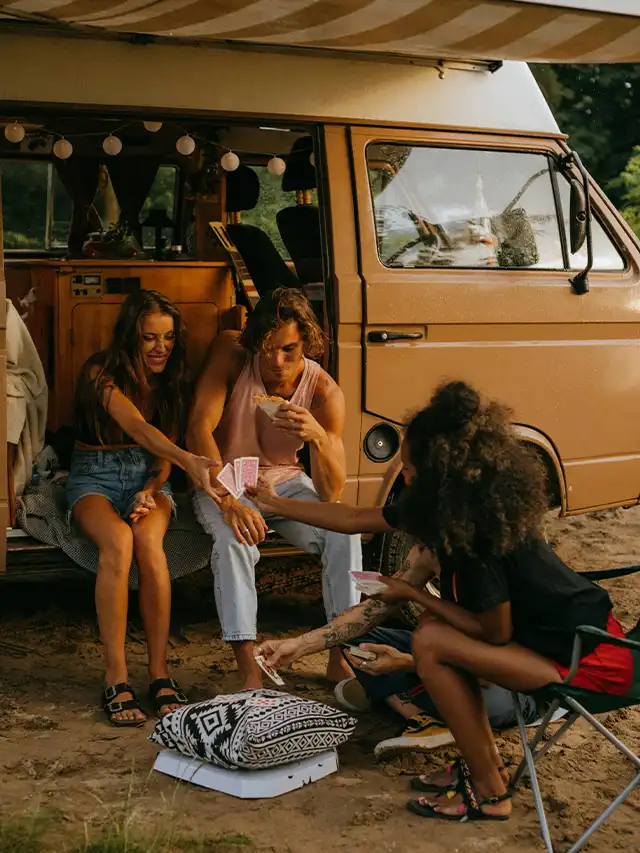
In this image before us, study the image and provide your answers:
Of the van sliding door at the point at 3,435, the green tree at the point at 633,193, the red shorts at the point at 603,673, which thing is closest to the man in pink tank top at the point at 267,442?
the van sliding door at the point at 3,435

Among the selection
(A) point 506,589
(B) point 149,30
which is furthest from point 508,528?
(B) point 149,30

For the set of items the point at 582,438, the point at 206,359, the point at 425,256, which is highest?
the point at 425,256

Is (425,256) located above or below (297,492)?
above

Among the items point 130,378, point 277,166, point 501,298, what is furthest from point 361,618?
point 277,166

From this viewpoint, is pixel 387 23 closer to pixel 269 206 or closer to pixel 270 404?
pixel 270 404

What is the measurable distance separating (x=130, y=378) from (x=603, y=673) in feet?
7.11

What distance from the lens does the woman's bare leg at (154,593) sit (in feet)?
14.1

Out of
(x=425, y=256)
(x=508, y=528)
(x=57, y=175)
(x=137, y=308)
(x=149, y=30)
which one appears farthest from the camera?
(x=57, y=175)

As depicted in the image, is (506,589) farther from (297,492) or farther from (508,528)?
(297,492)

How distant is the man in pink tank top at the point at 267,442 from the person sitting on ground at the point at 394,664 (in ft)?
1.28

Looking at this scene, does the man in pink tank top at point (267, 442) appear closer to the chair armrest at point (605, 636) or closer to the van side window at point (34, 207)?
the chair armrest at point (605, 636)

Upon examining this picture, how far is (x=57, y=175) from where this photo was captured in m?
6.56

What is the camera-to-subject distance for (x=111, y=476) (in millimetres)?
4539

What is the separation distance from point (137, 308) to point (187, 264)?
1.14m
